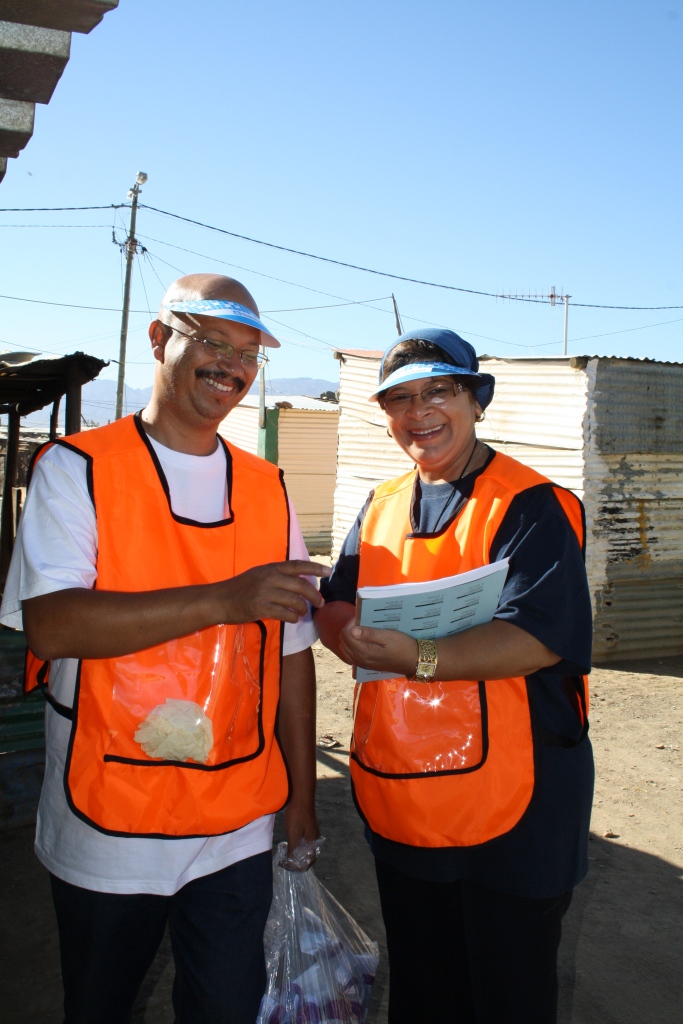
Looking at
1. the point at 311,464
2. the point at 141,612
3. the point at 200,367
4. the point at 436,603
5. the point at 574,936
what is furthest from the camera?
the point at 311,464

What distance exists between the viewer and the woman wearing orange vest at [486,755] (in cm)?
195

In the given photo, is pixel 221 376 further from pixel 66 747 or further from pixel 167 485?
pixel 66 747

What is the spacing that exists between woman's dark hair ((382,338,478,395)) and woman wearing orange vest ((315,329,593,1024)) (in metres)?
0.06

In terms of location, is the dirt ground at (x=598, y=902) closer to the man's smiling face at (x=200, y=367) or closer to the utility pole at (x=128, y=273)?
the man's smiling face at (x=200, y=367)

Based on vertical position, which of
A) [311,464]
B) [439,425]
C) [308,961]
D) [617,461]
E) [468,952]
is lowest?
[308,961]

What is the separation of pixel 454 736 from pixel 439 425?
0.84 metres

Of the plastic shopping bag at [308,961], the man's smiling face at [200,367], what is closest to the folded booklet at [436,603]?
the man's smiling face at [200,367]

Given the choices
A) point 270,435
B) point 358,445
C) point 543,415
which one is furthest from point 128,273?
point 543,415

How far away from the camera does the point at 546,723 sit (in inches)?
80.5

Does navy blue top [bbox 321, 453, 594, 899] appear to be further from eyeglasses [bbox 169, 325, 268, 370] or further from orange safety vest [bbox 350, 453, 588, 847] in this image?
eyeglasses [bbox 169, 325, 268, 370]

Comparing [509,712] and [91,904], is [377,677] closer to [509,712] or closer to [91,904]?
[509,712]

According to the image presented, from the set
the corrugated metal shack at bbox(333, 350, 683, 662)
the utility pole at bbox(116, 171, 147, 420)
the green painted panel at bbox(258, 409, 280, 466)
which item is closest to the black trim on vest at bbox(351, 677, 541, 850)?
the corrugated metal shack at bbox(333, 350, 683, 662)

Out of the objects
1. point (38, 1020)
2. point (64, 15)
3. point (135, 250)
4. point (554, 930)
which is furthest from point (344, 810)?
point (135, 250)

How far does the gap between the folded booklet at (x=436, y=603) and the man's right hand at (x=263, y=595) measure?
0.15 m
